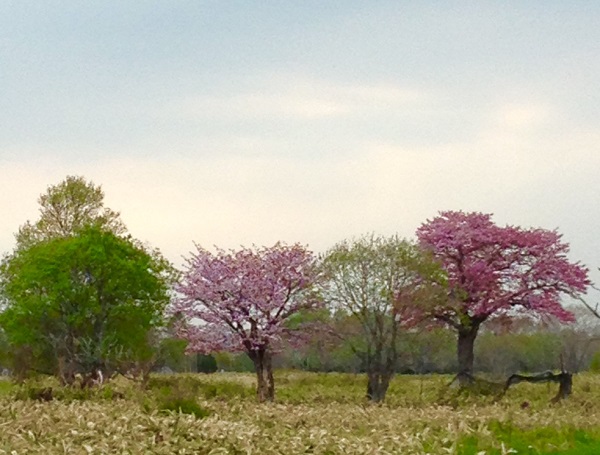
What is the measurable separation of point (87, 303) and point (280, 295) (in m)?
8.39

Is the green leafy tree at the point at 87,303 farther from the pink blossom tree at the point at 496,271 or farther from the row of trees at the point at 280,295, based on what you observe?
the pink blossom tree at the point at 496,271

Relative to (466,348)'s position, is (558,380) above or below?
below

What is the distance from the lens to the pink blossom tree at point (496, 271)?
3403 centimetres

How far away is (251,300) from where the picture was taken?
29656 millimetres

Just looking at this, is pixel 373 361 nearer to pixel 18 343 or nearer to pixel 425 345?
pixel 425 345

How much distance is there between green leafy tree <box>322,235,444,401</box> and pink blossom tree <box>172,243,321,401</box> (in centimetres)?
195

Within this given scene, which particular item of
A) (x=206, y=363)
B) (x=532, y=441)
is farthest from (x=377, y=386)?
(x=206, y=363)

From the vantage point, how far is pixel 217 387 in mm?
28750

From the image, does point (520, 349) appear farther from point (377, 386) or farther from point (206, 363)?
point (377, 386)

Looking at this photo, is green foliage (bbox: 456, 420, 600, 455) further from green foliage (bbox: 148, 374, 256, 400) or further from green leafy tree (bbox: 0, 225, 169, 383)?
green leafy tree (bbox: 0, 225, 169, 383)

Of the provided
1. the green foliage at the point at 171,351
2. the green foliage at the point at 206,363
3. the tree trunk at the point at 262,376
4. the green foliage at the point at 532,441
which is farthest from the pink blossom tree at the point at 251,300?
the green foliage at the point at 206,363

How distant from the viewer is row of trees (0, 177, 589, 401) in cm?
2791

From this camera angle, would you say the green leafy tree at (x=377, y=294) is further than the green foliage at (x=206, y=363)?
No

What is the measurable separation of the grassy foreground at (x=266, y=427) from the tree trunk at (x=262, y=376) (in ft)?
4.76
